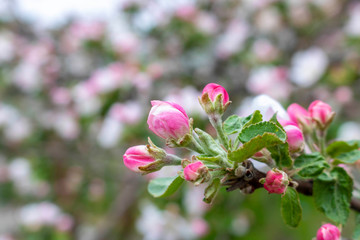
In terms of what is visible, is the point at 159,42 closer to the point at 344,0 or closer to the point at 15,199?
the point at 344,0

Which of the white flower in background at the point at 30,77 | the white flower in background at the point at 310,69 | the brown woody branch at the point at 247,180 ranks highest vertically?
the white flower in background at the point at 30,77

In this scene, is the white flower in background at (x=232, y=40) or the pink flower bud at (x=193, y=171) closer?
the pink flower bud at (x=193, y=171)

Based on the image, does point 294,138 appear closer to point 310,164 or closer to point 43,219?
point 310,164

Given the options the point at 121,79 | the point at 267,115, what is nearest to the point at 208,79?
the point at 121,79

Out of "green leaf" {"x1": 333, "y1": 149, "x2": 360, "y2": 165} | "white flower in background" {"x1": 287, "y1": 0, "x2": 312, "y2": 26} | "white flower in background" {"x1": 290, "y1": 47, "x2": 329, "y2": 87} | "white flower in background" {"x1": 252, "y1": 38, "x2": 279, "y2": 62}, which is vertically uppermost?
"white flower in background" {"x1": 287, "y1": 0, "x2": 312, "y2": 26}

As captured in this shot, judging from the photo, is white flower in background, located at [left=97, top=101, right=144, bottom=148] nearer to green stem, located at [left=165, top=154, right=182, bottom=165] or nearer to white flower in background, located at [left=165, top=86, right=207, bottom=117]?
white flower in background, located at [left=165, top=86, right=207, bottom=117]

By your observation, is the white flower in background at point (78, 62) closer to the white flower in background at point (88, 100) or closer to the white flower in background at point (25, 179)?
the white flower in background at point (25, 179)

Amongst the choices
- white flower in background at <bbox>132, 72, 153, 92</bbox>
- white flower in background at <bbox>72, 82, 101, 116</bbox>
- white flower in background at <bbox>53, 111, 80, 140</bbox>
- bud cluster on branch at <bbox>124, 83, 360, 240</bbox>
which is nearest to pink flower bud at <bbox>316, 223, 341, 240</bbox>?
bud cluster on branch at <bbox>124, 83, 360, 240</bbox>

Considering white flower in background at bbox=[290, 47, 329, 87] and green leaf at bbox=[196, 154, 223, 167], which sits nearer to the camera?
green leaf at bbox=[196, 154, 223, 167]

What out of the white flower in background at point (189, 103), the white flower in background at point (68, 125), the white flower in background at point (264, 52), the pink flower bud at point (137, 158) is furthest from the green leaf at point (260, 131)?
the white flower in background at point (68, 125)
